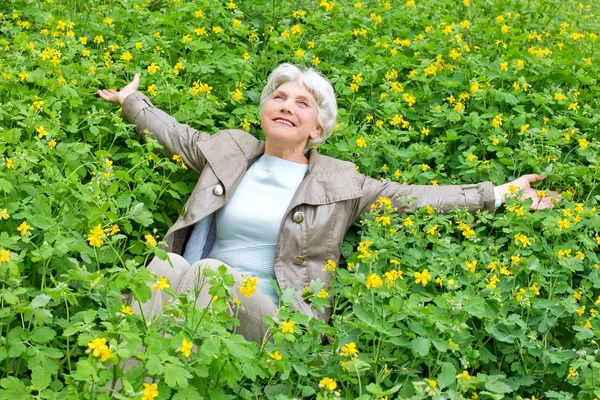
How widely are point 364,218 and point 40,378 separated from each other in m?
1.82

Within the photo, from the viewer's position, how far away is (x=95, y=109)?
4.55 meters

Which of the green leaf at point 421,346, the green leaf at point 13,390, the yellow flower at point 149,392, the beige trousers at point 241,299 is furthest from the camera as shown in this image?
the beige trousers at point 241,299

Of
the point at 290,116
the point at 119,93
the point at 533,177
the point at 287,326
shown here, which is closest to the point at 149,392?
the point at 287,326

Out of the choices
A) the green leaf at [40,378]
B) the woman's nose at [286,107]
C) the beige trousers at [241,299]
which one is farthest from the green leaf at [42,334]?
the woman's nose at [286,107]

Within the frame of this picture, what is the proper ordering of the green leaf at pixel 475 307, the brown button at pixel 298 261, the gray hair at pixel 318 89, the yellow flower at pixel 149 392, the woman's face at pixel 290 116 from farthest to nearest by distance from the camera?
the gray hair at pixel 318 89 → the woman's face at pixel 290 116 → the brown button at pixel 298 261 → the green leaf at pixel 475 307 → the yellow flower at pixel 149 392

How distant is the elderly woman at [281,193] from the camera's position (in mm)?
3787

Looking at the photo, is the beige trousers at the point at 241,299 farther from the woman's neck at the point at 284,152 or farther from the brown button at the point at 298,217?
the woman's neck at the point at 284,152

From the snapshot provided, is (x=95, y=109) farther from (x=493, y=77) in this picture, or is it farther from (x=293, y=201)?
(x=493, y=77)

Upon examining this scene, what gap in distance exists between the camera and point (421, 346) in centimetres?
300

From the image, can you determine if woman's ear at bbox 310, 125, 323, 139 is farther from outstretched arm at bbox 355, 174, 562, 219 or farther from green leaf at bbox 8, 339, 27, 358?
green leaf at bbox 8, 339, 27, 358

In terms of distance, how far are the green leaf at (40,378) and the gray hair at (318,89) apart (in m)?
1.86

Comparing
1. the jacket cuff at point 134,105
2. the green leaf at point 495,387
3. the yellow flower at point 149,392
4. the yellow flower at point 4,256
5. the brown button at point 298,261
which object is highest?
the jacket cuff at point 134,105

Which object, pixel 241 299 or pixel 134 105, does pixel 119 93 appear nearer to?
pixel 134 105

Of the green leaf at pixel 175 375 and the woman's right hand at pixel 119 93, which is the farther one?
the woman's right hand at pixel 119 93
